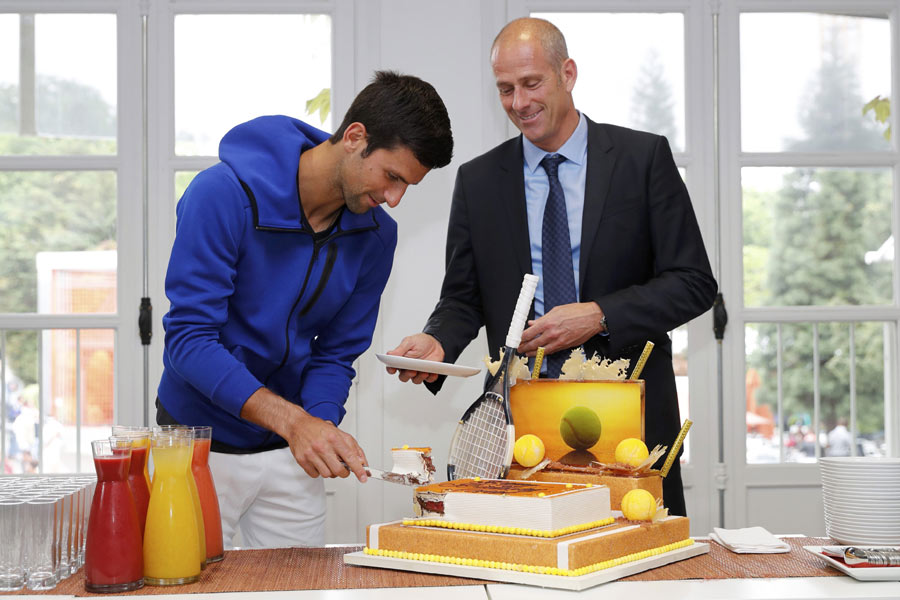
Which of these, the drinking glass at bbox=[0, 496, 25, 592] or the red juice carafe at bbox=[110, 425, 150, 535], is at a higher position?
the red juice carafe at bbox=[110, 425, 150, 535]

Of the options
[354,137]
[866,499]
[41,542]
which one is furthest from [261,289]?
[866,499]

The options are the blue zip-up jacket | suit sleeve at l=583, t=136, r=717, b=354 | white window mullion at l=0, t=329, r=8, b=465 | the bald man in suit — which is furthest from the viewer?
white window mullion at l=0, t=329, r=8, b=465

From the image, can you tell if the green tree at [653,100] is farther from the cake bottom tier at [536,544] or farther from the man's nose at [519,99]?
the cake bottom tier at [536,544]

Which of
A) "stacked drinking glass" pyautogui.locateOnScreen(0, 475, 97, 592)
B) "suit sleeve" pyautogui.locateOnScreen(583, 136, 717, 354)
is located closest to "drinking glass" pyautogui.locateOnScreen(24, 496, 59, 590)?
"stacked drinking glass" pyautogui.locateOnScreen(0, 475, 97, 592)

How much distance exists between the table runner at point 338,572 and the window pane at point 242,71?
2.34 m

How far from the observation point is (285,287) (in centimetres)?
186

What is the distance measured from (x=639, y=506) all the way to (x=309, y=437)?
55 cm

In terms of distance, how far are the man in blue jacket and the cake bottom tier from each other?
20 cm

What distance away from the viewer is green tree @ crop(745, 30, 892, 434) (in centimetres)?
360

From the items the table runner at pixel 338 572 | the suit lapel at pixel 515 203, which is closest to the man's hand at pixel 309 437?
the table runner at pixel 338 572

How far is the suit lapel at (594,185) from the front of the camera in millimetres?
2230

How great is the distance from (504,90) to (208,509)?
1358 millimetres

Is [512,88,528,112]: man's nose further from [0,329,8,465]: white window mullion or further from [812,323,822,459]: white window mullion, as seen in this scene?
[0,329,8,465]: white window mullion

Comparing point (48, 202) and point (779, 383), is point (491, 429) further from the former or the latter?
point (48, 202)
